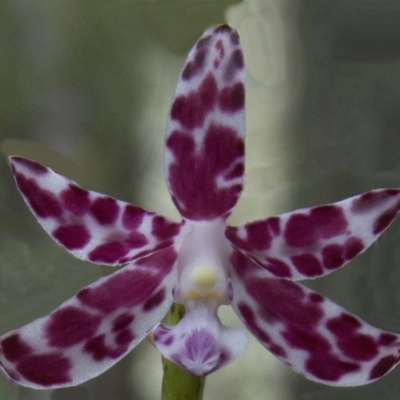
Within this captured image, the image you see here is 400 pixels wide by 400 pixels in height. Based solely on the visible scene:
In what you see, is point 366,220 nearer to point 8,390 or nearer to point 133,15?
point 8,390

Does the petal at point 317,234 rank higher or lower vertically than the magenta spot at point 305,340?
higher

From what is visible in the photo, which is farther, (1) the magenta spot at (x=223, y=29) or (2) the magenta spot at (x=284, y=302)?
(2) the magenta spot at (x=284, y=302)

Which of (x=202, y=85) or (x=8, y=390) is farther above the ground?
(x=202, y=85)

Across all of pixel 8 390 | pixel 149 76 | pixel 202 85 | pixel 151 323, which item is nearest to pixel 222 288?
pixel 151 323

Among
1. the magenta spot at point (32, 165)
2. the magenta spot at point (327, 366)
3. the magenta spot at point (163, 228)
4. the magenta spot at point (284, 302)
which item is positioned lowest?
the magenta spot at point (327, 366)

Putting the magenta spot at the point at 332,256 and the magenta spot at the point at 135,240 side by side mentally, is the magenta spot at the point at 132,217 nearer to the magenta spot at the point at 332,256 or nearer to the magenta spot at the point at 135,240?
the magenta spot at the point at 135,240

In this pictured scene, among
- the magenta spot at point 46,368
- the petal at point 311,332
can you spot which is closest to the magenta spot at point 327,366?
the petal at point 311,332
